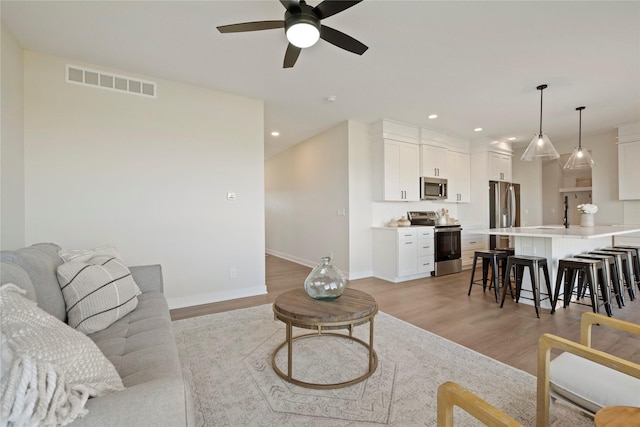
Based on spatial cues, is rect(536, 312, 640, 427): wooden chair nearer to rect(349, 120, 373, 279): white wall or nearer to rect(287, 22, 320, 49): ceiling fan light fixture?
rect(287, 22, 320, 49): ceiling fan light fixture

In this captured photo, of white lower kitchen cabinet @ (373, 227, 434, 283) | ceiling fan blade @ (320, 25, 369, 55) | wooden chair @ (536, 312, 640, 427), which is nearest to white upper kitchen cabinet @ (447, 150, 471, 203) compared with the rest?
white lower kitchen cabinet @ (373, 227, 434, 283)

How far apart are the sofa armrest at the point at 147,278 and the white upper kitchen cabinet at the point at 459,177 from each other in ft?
17.3

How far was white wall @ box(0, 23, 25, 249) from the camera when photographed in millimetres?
2373

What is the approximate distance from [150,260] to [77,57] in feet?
7.37

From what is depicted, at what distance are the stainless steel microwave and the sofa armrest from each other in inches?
179

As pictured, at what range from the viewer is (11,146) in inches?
99.2

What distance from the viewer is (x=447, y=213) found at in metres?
5.84

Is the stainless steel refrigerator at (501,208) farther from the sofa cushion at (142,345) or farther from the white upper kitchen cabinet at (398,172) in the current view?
the sofa cushion at (142,345)

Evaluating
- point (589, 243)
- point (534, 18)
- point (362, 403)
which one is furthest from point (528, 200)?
point (362, 403)

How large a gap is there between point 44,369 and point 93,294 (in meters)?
1.11

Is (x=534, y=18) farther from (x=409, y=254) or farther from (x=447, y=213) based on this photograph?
(x=447, y=213)

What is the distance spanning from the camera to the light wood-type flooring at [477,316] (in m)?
2.39

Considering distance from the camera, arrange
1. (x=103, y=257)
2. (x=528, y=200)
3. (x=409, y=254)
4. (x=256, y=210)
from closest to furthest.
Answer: (x=103, y=257), (x=256, y=210), (x=409, y=254), (x=528, y=200)

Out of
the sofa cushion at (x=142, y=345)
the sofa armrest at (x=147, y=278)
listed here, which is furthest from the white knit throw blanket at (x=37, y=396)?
the sofa armrest at (x=147, y=278)
